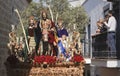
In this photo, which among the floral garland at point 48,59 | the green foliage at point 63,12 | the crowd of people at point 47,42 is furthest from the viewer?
the green foliage at point 63,12

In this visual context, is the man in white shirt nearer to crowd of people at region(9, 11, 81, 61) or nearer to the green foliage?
crowd of people at region(9, 11, 81, 61)

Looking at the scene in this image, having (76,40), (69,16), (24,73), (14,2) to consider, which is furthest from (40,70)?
(69,16)

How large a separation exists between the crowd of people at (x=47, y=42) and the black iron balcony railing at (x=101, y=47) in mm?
5936

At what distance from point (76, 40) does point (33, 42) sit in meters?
1.10

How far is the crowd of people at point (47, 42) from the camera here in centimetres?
1091

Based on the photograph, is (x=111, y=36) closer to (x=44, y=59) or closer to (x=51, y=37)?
(x=51, y=37)

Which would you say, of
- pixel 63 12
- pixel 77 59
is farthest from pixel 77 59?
pixel 63 12

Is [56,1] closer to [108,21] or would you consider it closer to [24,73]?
[108,21]

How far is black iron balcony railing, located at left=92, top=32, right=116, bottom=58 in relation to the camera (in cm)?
1702

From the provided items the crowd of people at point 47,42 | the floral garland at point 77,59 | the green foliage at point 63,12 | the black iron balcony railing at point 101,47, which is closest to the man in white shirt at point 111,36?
the black iron balcony railing at point 101,47

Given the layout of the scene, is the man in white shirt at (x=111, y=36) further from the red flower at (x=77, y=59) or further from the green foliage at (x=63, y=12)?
the green foliage at (x=63, y=12)

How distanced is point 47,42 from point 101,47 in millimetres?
7448

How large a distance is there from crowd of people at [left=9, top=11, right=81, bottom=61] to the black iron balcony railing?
19.5 ft

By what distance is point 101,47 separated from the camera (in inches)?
712
